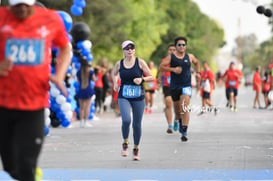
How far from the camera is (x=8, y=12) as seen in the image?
7031mm

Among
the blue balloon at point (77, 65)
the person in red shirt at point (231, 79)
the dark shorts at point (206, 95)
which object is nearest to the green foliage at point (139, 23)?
the person in red shirt at point (231, 79)

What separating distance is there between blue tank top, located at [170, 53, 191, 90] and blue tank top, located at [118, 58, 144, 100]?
313 centimetres

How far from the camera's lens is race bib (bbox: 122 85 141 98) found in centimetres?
1240

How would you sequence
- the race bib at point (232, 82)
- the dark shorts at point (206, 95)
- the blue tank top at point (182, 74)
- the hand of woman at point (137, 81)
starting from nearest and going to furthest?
the hand of woman at point (137, 81)
the blue tank top at point (182, 74)
the dark shorts at point (206, 95)
the race bib at point (232, 82)

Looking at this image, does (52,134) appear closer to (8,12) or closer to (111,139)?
(111,139)

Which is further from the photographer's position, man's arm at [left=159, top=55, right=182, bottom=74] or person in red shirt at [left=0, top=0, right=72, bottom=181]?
man's arm at [left=159, top=55, right=182, bottom=74]

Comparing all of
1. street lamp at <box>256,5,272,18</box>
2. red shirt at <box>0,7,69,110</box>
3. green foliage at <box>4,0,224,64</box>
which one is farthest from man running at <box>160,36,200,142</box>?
green foliage at <box>4,0,224,64</box>

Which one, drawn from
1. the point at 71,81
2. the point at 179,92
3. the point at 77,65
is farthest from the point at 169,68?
the point at 71,81

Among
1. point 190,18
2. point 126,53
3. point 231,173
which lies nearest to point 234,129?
point 126,53

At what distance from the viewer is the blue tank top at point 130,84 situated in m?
12.4

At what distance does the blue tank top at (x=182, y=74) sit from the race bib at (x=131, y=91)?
3364 millimetres

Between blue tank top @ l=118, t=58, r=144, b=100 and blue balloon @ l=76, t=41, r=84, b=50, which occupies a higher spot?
blue tank top @ l=118, t=58, r=144, b=100

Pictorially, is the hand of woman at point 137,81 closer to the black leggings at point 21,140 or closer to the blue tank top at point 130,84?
the blue tank top at point 130,84

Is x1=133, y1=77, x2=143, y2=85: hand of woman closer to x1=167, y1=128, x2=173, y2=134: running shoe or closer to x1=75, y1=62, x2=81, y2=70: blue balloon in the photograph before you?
x1=167, y1=128, x2=173, y2=134: running shoe
